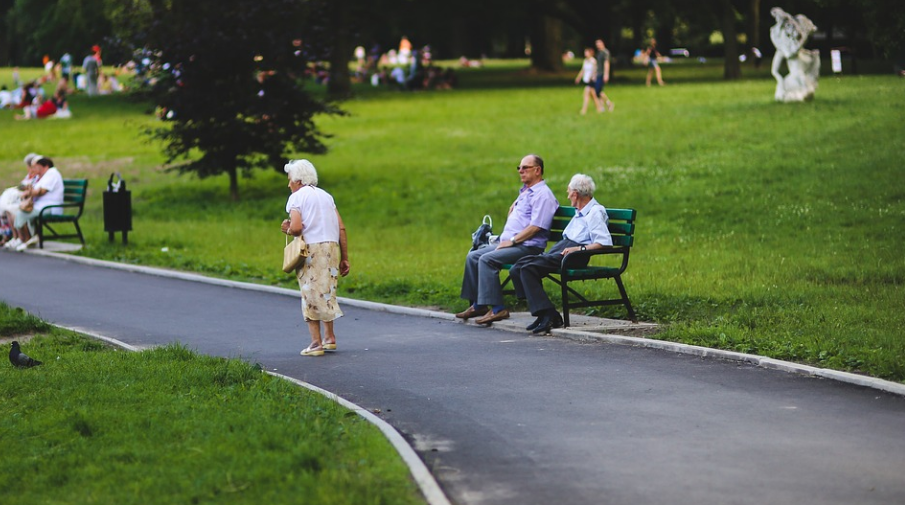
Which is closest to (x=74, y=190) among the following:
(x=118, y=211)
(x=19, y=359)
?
(x=118, y=211)

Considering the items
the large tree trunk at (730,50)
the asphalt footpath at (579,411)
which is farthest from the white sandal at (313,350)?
the large tree trunk at (730,50)

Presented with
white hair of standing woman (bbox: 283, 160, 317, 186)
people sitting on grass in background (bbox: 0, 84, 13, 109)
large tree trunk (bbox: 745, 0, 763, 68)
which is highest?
large tree trunk (bbox: 745, 0, 763, 68)

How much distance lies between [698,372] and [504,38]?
93.2 m

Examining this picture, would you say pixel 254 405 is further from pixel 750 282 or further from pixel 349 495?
pixel 750 282

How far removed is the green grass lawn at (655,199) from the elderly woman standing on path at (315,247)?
298 centimetres

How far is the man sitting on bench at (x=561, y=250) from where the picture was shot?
1229 centimetres

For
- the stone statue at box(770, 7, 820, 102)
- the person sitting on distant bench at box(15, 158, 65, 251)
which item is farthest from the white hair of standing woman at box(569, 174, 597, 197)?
the stone statue at box(770, 7, 820, 102)

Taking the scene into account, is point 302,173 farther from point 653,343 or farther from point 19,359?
point 653,343

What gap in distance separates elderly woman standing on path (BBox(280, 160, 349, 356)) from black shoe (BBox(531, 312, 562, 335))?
1.94m

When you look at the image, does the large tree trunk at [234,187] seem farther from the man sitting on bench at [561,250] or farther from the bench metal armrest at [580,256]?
the bench metal armrest at [580,256]

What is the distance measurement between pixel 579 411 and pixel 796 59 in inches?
1039

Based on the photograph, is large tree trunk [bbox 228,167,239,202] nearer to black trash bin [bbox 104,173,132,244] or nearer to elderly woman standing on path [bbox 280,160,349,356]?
black trash bin [bbox 104,173,132,244]

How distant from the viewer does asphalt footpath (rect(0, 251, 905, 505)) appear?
6.64m

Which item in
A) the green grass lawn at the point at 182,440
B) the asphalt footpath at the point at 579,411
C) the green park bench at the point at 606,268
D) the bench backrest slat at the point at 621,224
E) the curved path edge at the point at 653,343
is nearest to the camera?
the green grass lawn at the point at 182,440
